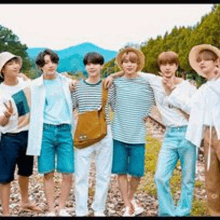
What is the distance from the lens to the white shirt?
448cm

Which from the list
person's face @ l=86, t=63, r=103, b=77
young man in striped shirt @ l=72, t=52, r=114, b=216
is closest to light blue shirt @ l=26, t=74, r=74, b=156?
young man in striped shirt @ l=72, t=52, r=114, b=216

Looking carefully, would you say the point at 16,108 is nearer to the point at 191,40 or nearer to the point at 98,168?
the point at 98,168

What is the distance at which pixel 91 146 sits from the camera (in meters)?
4.61

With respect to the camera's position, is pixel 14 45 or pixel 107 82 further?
pixel 14 45

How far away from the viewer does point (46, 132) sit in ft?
14.7

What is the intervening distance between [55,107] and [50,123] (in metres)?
0.15

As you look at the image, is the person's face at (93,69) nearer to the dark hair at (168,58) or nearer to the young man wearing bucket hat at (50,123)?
the young man wearing bucket hat at (50,123)

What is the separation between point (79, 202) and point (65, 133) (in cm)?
66

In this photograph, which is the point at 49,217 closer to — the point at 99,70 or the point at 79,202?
the point at 79,202

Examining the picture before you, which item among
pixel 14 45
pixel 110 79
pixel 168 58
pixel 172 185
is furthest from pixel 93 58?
pixel 14 45

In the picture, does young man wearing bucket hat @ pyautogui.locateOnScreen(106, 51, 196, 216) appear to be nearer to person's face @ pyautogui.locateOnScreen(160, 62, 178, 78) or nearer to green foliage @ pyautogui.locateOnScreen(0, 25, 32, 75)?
person's face @ pyautogui.locateOnScreen(160, 62, 178, 78)

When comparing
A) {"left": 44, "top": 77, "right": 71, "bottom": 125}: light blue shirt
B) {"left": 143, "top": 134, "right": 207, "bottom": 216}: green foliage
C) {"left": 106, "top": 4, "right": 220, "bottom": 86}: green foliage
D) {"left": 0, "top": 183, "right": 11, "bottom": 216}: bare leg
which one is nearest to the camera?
{"left": 44, "top": 77, "right": 71, "bottom": 125}: light blue shirt

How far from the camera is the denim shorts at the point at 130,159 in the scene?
4.67 meters

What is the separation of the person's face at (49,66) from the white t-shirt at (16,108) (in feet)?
0.89
